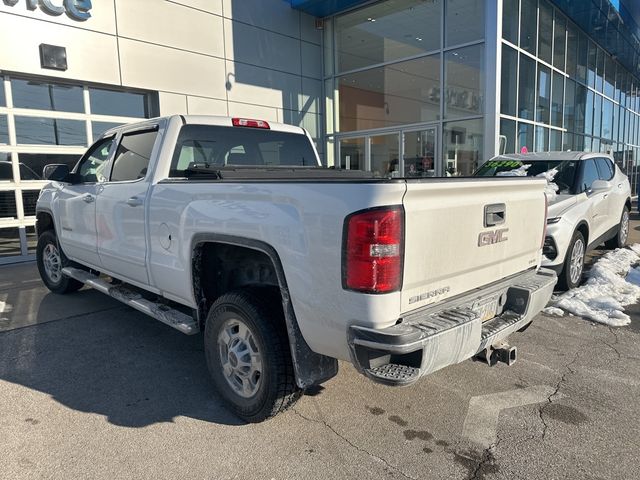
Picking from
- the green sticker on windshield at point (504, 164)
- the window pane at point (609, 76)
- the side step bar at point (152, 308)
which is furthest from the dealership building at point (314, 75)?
the side step bar at point (152, 308)

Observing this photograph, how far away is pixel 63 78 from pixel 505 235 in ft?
29.9

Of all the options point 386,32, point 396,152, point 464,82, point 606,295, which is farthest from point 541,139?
point 606,295

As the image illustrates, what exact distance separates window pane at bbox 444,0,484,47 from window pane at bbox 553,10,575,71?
A: 451cm

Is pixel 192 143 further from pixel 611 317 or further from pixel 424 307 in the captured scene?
pixel 611 317

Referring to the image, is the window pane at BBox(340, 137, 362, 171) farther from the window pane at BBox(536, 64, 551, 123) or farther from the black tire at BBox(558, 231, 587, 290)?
Answer: the black tire at BBox(558, 231, 587, 290)

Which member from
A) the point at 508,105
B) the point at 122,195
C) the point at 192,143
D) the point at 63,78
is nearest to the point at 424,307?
the point at 192,143

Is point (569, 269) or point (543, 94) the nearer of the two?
point (569, 269)

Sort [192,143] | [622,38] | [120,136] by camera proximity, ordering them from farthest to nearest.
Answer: [622,38]
[120,136]
[192,143]

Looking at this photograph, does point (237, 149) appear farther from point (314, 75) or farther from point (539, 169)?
point (314, 75)

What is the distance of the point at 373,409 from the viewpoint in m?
3.30

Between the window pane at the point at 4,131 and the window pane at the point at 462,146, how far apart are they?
9.27m

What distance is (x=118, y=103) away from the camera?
10.2 metres

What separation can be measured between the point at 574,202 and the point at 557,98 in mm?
10282

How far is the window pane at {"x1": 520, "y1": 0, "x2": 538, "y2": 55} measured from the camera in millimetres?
11867
